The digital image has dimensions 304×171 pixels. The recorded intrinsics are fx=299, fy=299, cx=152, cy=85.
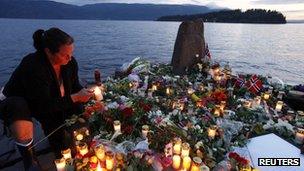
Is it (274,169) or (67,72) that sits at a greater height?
(67,72)

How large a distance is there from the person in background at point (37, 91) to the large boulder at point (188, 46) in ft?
30.2

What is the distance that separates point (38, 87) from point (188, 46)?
400 inches

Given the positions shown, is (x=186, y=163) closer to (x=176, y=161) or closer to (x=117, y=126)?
(x=176, y=161)

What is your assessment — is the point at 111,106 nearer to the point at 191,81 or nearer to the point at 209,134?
the point at 209,134

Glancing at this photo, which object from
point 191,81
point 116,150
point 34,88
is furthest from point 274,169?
point 191,81

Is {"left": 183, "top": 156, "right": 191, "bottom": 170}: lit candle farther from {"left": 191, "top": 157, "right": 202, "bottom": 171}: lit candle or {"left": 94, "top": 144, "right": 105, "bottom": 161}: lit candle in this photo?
{"left": 94, "top": 144, "right": 105, "bottom": 161}: lit candle

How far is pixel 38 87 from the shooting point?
196 inches

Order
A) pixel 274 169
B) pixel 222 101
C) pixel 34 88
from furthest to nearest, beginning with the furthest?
pixel 222 101 < pixel 274 169 < pixel 34 88

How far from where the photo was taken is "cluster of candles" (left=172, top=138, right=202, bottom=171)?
213 inches

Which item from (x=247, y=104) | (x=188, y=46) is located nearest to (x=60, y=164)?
(x=247, y=104)

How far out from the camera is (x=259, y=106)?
9.33 metres

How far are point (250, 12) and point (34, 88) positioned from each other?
649ft

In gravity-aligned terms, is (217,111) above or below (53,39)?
below

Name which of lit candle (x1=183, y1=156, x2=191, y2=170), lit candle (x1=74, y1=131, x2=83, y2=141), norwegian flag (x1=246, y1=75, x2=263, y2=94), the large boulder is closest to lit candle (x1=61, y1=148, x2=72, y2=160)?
lit candle (x1=74, y1=131, x2=83, y2=141)
